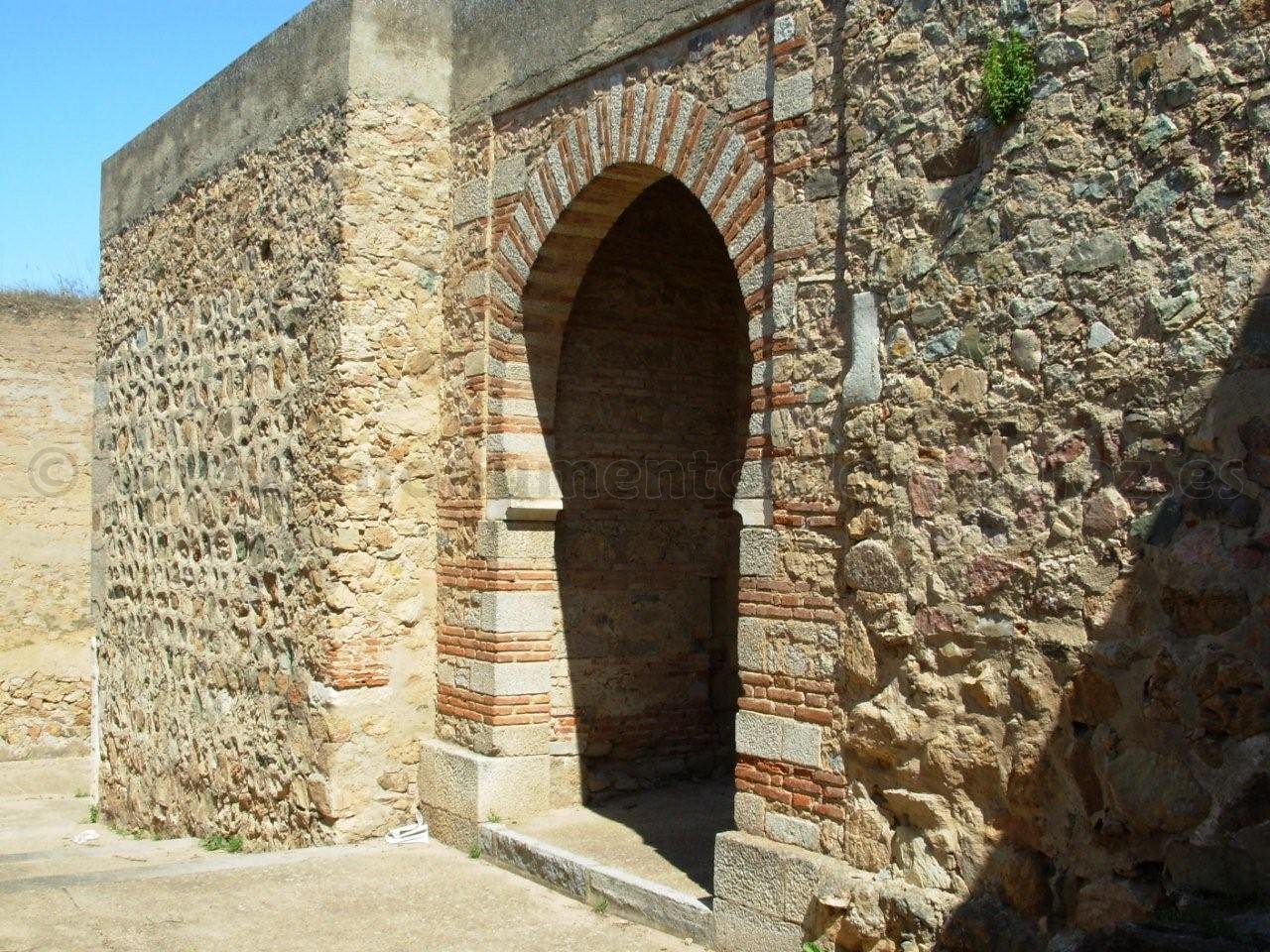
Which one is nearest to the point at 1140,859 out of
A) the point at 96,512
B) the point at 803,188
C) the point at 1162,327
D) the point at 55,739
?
the point at 1162,327

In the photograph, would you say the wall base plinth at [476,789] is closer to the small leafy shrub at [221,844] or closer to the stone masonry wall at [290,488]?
the stone masonry wall at [290,488]

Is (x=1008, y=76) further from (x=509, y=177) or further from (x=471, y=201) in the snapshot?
(x=471, y=201)

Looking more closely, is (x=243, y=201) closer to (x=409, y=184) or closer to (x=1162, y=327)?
(x=409, y=184)

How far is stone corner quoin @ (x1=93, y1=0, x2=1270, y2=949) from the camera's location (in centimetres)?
Result: 425

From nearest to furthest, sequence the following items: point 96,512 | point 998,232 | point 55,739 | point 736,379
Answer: point 998,232 < point 736,379 < point 96,512 < point 55,739

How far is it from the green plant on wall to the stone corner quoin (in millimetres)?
71

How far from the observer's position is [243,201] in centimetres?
884

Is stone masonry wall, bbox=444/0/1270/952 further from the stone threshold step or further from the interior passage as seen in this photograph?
the interior passage

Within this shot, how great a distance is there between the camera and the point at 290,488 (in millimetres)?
8031

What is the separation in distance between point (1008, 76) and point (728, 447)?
12.7 feet

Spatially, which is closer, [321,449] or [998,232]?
[998,232]

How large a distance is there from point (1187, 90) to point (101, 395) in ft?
28.7

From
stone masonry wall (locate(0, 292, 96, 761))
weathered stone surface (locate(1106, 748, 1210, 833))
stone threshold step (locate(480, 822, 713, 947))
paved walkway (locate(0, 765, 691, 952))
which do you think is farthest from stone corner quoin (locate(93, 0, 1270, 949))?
stone masonry wall (locate(0, 292, 96, 761))

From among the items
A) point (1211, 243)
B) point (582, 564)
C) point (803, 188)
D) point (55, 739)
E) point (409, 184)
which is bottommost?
point (55, 739)
